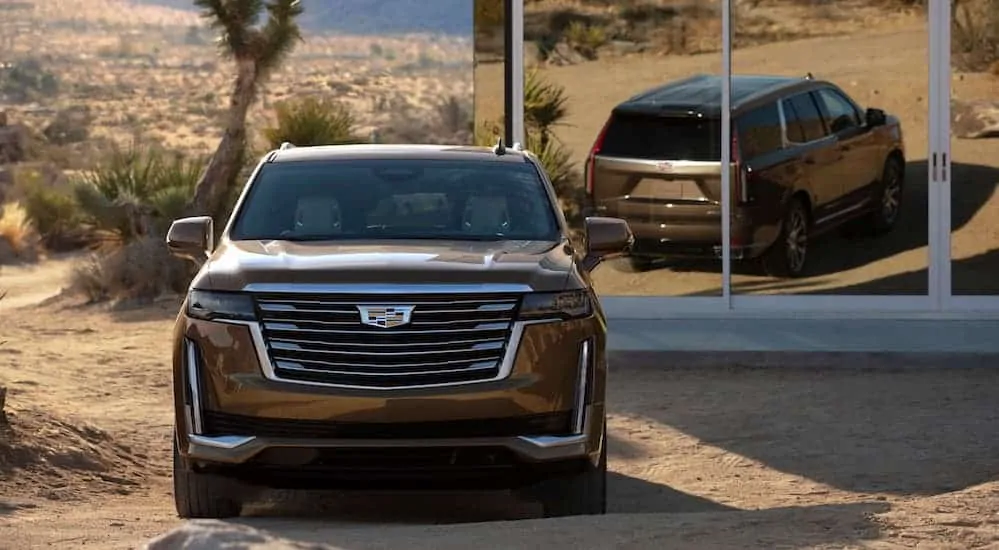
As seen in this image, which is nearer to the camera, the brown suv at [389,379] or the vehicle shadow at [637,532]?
the vehicle shadow at [637,532]

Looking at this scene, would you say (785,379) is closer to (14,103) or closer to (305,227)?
(305,227)

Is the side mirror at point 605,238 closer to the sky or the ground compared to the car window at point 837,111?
closer to the ground

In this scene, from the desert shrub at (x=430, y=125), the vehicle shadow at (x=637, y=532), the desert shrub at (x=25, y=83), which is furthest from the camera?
the desert shrub at (x=25, y=83)

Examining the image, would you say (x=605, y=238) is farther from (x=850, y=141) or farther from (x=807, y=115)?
(x=850, y=141)

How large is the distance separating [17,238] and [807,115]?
560 inches

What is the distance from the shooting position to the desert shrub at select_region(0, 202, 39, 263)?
2330 cm

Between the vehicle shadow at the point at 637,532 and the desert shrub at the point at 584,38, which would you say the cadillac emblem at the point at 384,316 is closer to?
the vehicle shadow at the point at 637,532

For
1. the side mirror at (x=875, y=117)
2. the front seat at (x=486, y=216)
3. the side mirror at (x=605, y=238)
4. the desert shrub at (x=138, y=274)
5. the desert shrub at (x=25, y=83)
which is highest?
the side mirror at (x=875, y=117)

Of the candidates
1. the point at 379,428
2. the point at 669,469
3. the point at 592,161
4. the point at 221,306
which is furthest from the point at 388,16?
the point at 379,428

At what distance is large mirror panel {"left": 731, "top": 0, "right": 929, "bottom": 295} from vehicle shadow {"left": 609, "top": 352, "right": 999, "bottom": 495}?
3.43ft

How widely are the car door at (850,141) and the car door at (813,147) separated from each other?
2.1 inches

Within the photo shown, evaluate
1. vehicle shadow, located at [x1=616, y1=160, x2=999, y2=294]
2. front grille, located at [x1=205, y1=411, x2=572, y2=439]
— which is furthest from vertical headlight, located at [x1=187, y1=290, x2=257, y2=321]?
vehicle shadow, located at [x1=616, y1=160, x2=999, y2=294]

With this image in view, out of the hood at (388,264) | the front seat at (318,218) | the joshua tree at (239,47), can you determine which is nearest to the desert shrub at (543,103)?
the front seat at (318,218)

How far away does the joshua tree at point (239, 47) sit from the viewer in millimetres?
18719
